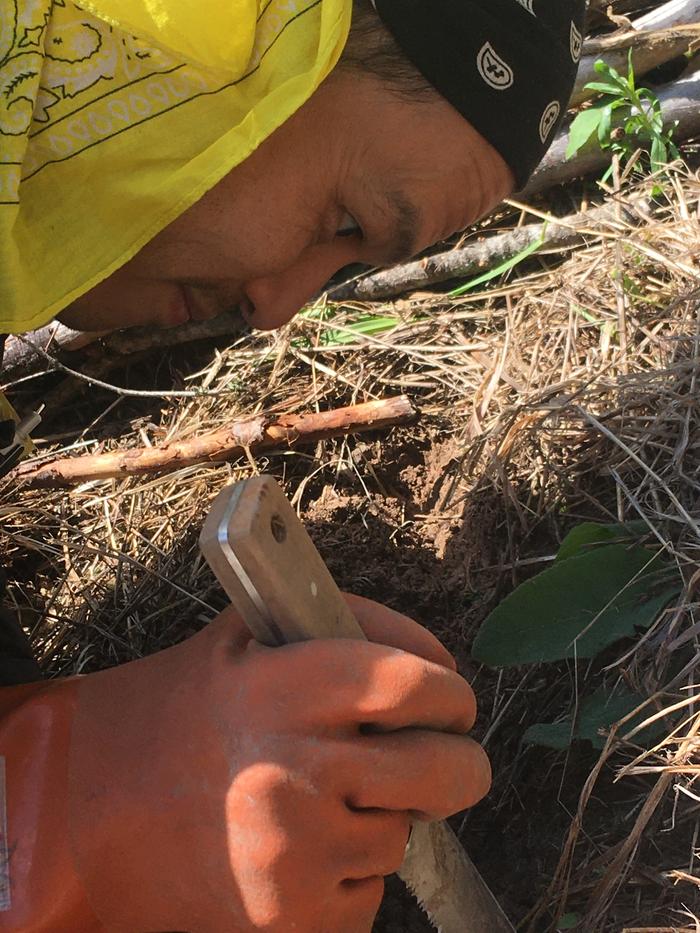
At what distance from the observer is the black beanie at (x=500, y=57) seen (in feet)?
3.65

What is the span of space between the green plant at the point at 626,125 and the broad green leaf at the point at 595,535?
3.19 ft

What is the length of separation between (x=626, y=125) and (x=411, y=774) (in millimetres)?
1657

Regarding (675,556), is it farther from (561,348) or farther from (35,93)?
(35,93)

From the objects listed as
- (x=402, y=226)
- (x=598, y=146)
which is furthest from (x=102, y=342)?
(x=598, y=146)

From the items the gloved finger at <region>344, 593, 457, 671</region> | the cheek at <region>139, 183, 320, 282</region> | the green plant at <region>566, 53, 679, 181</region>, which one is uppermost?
the cheek at <region>139, 183, 320, 282</region>

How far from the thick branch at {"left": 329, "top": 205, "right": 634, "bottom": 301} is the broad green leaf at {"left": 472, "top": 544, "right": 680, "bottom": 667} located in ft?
3.10

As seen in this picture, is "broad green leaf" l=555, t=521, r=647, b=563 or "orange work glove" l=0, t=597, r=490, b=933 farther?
"broad green leaf" l=555, t=521, r=647, b=563

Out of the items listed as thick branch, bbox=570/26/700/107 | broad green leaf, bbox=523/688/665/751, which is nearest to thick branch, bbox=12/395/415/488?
broad green leaf, bbox=523/688/665/751

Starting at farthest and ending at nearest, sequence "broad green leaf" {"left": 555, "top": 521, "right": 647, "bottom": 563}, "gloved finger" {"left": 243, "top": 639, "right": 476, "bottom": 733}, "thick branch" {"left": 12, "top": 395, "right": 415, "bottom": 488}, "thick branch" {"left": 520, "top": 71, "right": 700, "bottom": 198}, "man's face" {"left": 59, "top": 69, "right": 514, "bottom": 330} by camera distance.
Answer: "thick branch" {"left": 520, "top": 71, "right": 700, "bottom": 198} → "thick branch" {"left": 12, "top": 395, "right": 415, "bottom": 488} → "broad green leaf" {"left": 555, "top": 521, "right": 647, "bottom": 563} → "man's face" {"left": 59, "top": 69, "right": 514, "bottom": 330} → "gloved finger" {"left": 243, "top": 639, "right": 476, "bottom": 733}

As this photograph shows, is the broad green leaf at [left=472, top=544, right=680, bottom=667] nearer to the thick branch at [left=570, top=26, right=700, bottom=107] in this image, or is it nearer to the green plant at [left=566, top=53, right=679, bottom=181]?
the green plant at [left=566, top=53, right=679, bottom=181]

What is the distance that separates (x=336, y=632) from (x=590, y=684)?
0.59 m

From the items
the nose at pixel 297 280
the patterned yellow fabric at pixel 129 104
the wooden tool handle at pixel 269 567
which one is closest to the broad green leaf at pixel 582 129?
the nose at pixel 297 280

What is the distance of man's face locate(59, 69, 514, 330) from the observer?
117 centimetres

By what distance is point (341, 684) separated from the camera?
36.1 inches
